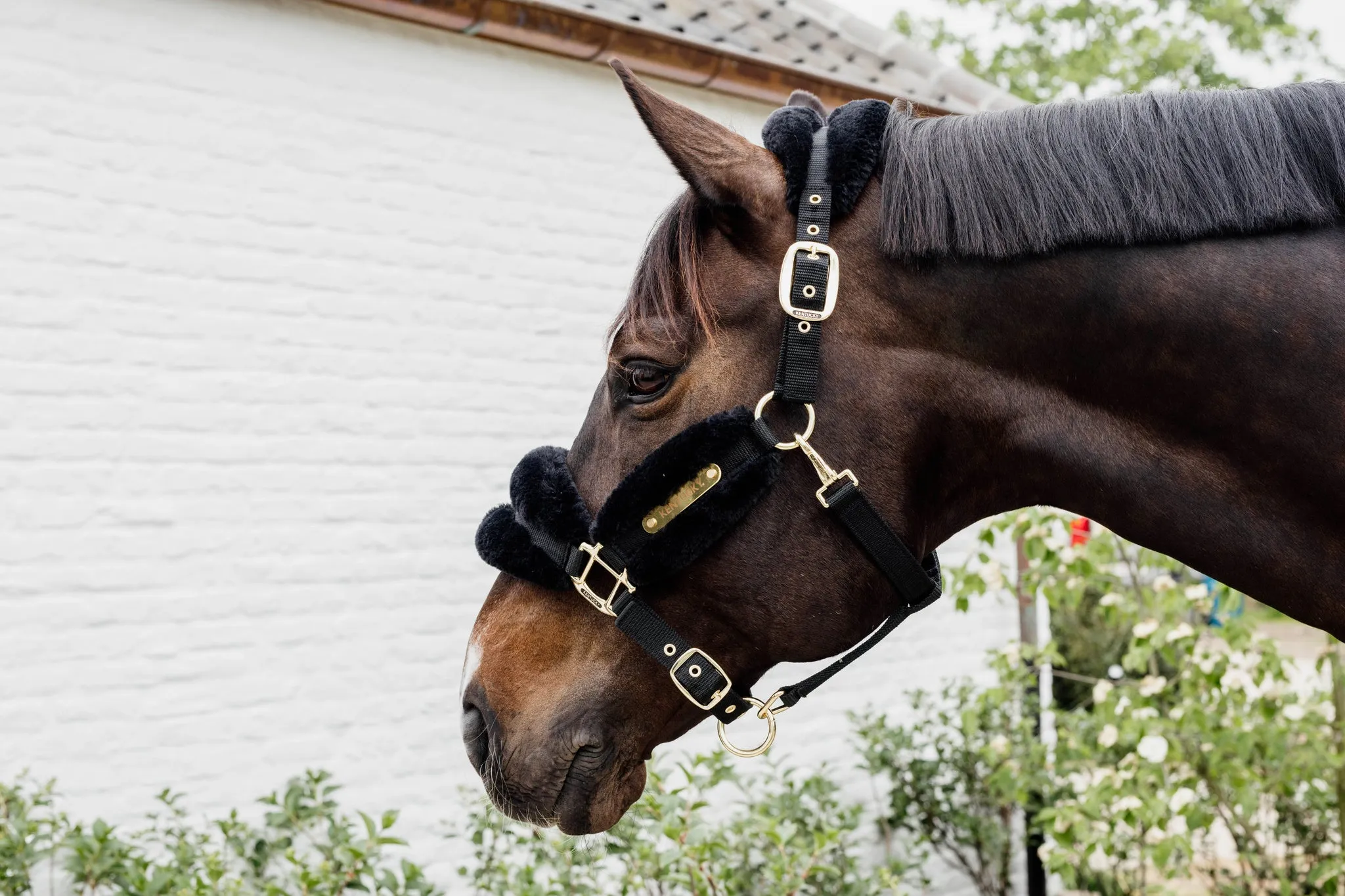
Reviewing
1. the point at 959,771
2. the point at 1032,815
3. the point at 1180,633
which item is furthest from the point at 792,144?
the point at 1032,815

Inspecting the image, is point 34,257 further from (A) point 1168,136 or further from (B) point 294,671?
(A) point 1168,136

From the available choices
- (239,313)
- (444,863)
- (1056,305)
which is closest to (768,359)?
(1056,305)

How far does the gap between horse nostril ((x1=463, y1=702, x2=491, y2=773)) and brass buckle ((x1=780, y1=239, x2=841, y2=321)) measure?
2.77ft

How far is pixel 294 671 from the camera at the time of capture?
12.9 ft

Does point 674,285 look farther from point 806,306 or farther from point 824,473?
point 824,473

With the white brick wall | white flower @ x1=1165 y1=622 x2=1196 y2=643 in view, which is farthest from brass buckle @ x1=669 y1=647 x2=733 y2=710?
white flower @ x1=1165 y1=622 x2=1196 y2=643

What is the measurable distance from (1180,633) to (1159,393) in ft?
9.41

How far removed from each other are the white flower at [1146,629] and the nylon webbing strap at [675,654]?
9.13ft

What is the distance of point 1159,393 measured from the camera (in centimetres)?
160

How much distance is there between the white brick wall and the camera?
3.50 meters

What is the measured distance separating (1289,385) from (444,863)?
11.6ft

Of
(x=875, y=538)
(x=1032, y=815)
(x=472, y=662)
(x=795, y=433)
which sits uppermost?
(x=795, y=433)

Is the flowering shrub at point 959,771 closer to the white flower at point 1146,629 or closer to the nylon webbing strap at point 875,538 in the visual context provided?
the white flower at point 1146,629

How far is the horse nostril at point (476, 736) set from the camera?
190 centimetres
